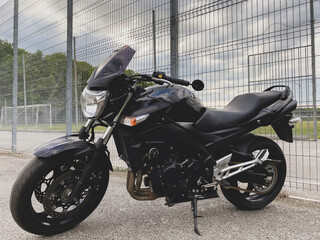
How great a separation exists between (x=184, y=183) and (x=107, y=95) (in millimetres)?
950

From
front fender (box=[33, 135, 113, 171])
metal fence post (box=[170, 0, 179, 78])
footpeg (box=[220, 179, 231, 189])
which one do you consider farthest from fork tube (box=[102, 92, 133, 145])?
metal fence post (box=[170, 0, 179, 78])

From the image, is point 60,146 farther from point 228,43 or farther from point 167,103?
point 228,43

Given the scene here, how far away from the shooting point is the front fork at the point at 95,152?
2.06 meters

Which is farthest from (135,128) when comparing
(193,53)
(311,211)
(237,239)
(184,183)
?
(193,53)

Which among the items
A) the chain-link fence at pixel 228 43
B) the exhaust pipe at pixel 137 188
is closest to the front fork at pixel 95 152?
the exhaust pipe at pixel 137 188

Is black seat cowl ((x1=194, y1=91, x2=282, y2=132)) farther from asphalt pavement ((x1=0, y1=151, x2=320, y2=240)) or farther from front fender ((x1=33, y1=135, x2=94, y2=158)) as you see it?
front fender ((x1=33, y1=135, x2=94, y2=158))

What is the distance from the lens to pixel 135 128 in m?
2.07

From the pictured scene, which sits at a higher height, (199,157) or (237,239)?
(199,157)

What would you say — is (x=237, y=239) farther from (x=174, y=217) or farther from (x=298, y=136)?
(x=298, y=136)

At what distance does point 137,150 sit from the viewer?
2080 mm

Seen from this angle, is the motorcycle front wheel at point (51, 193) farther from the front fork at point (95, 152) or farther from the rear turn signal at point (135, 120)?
the rear turn signal at point (135, 120)

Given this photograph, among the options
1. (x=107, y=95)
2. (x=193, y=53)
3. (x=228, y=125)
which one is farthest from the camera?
(x=193, y=53)

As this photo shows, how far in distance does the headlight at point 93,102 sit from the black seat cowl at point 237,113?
31.6 inches

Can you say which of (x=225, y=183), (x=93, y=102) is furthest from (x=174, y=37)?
(x=225, y=183)
